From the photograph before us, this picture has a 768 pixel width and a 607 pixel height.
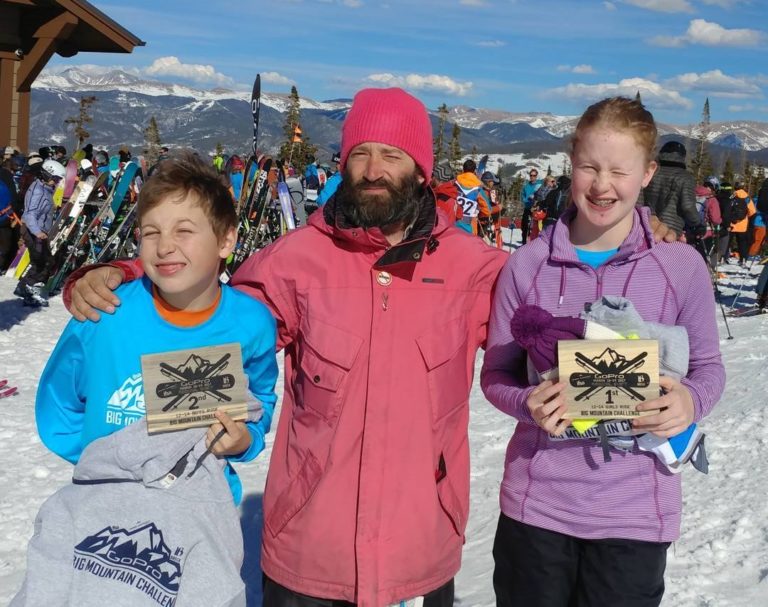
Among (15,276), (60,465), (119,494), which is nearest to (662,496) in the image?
(119,494)

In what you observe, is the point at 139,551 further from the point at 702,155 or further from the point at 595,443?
the point at 702,155

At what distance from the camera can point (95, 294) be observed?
1.94 meters

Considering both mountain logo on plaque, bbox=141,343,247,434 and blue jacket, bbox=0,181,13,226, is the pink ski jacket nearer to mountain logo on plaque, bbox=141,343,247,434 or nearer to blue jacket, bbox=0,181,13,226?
mountain logo on plaque, bbox=141,343,247,434

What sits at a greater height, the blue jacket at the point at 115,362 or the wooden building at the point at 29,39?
the wooden building at the point at 29,39

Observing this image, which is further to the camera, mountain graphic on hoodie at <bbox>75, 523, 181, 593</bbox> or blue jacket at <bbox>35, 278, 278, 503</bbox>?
blue jacket at <bbox>35, 278, 278, 503</bbox>

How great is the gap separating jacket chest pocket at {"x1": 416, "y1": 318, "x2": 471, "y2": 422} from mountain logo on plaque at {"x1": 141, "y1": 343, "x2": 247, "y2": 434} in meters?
0.55

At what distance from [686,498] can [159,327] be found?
370 cm

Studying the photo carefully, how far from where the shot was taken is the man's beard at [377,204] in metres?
2.15

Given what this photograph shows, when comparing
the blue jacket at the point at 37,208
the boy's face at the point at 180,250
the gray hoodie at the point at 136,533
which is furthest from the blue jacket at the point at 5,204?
the gray hoodie at the point at 136,533

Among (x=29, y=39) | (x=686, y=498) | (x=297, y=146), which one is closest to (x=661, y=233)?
(x=686, y=498)

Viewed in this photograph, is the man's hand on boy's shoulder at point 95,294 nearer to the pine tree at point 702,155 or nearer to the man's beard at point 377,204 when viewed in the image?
the man's beard at point 377,204

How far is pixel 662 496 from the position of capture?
204 centimetres

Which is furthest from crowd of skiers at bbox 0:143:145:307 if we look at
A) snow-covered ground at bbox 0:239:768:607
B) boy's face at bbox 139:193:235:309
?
boy's face at bbox 139:193:235:309

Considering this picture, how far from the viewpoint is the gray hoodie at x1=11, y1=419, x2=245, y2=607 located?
1.73m
